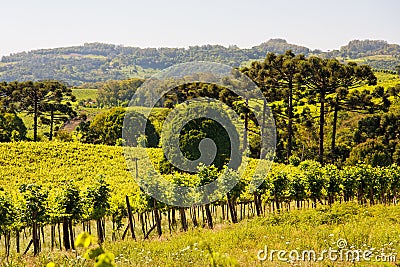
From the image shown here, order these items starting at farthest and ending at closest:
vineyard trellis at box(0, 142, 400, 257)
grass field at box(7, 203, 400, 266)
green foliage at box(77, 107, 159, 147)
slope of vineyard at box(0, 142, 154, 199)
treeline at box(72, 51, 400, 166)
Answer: green foliage at box(77, 107, 159, 147) < treeline at box(72, 51, 400, 166) < slope of vineyard at box(0, 142, 154, 199) < vineyard trellis at box(0, 142, 400, 257) < grass field at box(7, 203, 400, 266)

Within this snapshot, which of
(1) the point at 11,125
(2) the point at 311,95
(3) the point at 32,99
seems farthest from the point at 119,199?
(1) the point at 11,125

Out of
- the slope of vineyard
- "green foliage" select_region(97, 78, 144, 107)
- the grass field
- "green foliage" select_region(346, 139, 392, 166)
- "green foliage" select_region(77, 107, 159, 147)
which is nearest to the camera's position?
the grass field

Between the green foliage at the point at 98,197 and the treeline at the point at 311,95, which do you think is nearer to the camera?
the green foliage at the point at 98,197

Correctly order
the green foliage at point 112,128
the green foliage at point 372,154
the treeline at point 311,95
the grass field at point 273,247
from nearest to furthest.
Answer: the grass field at point 273,247 < the treeline at point 311,95 < the green foliage at point 372,154 < the green foliage at point 112,128

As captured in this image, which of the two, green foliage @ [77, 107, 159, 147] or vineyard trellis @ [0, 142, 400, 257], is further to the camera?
green foliage @ [77, 107, 159, 147]

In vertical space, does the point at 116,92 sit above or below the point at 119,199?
above

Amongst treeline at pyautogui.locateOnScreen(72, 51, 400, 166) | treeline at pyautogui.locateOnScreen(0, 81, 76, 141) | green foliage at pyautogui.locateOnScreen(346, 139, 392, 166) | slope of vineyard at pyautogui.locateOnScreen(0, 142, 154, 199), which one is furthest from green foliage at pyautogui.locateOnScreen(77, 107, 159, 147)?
green foliage at pyautogui.locateOnScreen(346, 139, 392, 166)

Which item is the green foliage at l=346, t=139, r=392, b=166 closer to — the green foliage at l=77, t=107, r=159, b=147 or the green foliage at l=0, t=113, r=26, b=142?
the green foliage at l=77, t=107, r=159, b=147

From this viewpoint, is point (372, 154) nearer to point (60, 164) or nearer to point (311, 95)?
point (311, 95)

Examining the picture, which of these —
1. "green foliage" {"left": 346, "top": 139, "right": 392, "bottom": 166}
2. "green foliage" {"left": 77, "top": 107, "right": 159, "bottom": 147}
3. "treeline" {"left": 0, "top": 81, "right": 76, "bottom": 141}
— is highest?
"treeline" {"left": 0, "top": 81, "right": 76, "bottom": 141}

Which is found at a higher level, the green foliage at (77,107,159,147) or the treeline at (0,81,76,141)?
the treeline at (0,81,76,141)

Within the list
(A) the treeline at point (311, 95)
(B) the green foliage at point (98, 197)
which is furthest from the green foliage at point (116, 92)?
(B) the green foliage at point (98, 197)

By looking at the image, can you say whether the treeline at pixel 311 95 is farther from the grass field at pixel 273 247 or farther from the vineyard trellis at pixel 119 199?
the grass field at pixel 273 247

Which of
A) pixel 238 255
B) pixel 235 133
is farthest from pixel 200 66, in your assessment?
pixel 235 133
